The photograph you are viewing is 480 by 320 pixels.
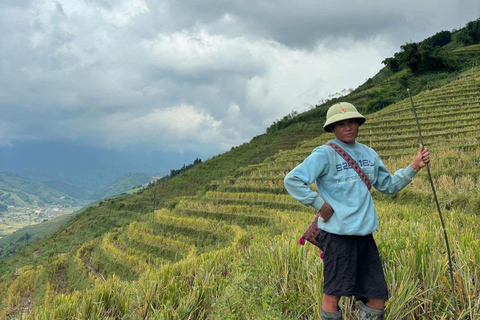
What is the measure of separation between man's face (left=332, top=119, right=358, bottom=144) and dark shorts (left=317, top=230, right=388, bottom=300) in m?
0.75

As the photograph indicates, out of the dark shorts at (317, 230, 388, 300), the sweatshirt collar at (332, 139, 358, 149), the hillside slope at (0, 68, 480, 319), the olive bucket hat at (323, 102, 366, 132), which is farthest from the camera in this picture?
the hillside slope at (0, 68, 480, 319)

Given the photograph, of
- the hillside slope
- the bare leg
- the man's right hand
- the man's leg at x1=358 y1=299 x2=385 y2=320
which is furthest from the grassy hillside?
the man's right hand

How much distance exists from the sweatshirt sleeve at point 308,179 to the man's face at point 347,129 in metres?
0.26

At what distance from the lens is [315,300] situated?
9.11 feet

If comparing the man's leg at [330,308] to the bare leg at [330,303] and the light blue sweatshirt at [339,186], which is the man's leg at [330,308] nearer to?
the bare leg at [330,303]

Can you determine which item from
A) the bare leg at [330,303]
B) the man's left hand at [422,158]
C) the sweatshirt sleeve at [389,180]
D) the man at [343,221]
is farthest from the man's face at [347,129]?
the bare leg at [330,303]

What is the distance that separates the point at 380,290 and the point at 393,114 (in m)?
22.0

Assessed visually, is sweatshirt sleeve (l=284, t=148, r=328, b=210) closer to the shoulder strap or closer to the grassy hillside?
the shoulder strap

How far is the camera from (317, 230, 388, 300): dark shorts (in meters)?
2.16

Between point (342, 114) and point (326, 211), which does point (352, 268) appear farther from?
point (342, 114)

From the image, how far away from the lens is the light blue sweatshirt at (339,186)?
219 cm

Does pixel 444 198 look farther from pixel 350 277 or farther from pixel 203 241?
pixel 203 241

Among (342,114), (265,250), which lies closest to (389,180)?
(342,114)

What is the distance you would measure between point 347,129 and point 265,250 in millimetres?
2222
